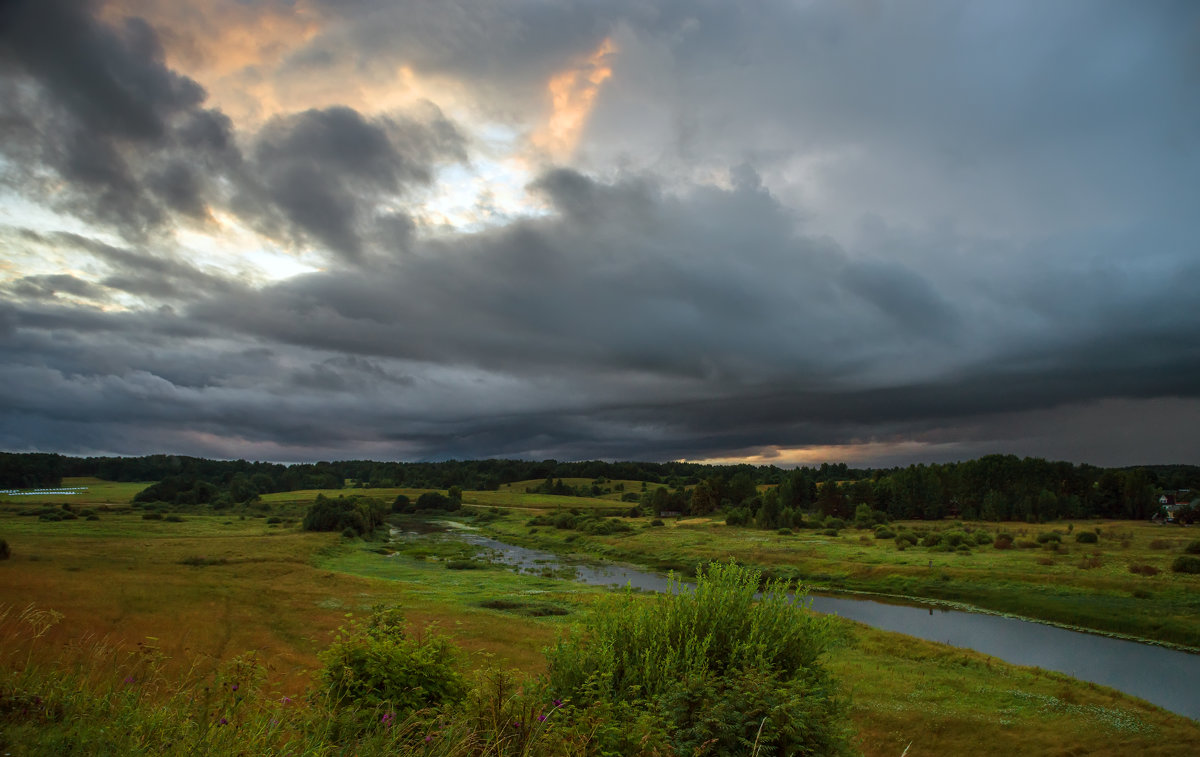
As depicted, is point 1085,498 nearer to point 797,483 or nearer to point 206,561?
point 797,483

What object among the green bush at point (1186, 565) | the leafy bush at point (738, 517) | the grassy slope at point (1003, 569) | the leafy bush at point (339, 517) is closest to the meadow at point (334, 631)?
the grassy slope at point (1003, 569)

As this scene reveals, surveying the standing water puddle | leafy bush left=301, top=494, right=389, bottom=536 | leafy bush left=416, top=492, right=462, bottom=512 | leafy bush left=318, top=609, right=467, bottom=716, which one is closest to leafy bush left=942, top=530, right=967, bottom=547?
the standing water puddle

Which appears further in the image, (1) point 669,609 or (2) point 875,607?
(2) point 875,607

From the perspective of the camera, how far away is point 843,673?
28.6 meters

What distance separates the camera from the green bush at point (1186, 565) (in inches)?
2078

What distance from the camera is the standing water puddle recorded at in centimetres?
3167

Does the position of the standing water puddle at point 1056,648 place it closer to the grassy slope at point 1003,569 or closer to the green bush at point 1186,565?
the grassy slope at point 1003,569

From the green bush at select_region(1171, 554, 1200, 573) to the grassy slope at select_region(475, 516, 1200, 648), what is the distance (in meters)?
0.78

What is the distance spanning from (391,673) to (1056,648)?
152ft

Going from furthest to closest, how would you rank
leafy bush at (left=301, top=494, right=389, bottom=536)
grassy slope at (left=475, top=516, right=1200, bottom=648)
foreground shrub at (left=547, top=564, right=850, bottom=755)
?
leafy bush at (left=301, top=494, right=389, bottom=536), grassy slope at (left=475, top=516, right=1200, bottom=648), foreground shrub at (left=547, top=564, right=850, bottom=755)

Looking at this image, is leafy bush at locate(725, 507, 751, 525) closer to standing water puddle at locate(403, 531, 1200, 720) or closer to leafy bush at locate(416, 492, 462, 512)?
standing water puddle at locate(403, 531, 1200, 720)

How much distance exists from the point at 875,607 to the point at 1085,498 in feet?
367

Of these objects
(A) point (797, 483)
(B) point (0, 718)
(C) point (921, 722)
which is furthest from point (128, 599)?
(A) point (797, 483)

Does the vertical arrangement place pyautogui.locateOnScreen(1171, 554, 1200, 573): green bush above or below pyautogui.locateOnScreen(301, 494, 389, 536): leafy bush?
above
